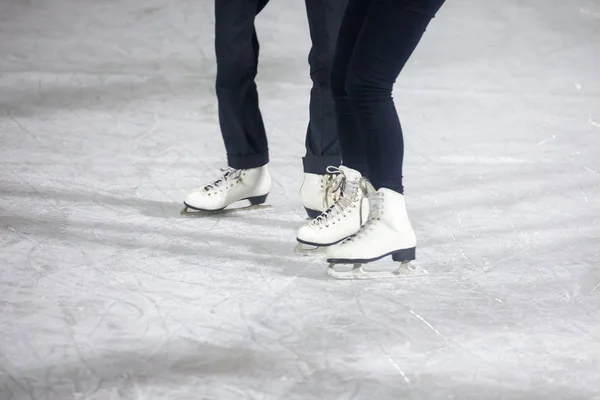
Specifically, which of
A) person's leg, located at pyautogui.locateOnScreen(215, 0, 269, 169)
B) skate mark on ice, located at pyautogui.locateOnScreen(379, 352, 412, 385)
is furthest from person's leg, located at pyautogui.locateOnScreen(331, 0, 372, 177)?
skate mark on ice, located at pyautogui.locateOnScreen(379, 352, 412, 385)

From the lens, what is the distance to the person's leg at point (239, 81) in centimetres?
249

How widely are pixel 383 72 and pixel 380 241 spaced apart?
1.12 feet

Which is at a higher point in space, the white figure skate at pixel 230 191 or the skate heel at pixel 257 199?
the white figure skate at pixel 230 191

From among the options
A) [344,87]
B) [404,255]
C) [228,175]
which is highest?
[344,87]

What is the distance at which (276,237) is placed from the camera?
8.02ft

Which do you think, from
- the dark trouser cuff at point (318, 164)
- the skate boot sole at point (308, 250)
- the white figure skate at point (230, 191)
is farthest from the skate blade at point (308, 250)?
the white figure skate at point (230, 191)

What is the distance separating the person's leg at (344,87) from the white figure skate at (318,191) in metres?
0.24

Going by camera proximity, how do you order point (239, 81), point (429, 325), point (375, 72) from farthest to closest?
1. point (239, 81)
2. point (375, 72)
3. point (429, 325)

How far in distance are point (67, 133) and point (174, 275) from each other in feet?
4.89

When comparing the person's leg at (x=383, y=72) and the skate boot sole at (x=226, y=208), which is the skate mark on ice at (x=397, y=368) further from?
the skate boot sole at (x=226, y=208)

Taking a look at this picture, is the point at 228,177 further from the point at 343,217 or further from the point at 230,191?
the point at 343,217

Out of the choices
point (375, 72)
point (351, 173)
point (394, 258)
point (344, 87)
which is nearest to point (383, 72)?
point (375, 72)

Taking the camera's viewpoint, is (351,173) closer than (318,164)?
Yes

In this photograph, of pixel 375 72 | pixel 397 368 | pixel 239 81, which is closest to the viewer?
pixel 397 368
